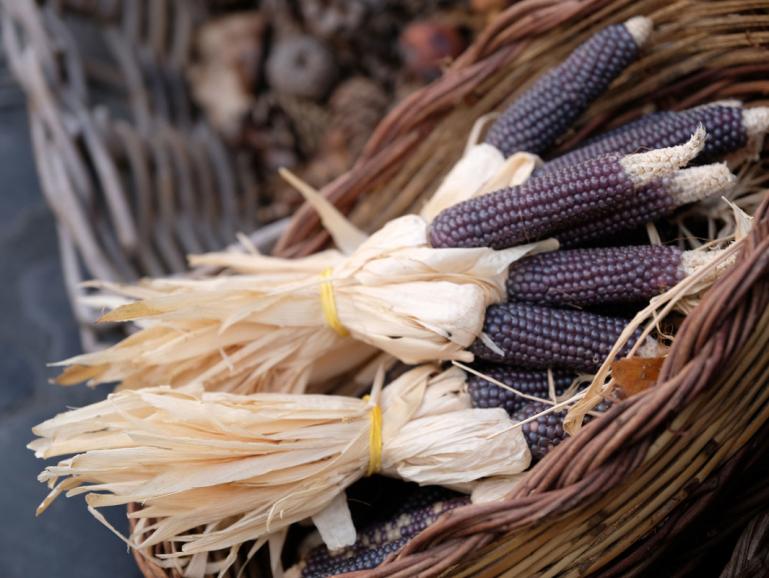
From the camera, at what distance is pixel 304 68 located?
7.07 ft

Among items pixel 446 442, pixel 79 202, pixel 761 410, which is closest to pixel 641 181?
pixel 761 410

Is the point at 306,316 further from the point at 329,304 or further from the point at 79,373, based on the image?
the point at 79,373

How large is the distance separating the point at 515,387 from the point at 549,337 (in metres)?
0.10

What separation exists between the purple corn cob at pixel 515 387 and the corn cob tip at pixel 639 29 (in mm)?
533

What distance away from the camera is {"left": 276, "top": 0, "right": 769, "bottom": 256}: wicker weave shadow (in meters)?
1.24

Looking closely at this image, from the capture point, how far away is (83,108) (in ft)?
5.80

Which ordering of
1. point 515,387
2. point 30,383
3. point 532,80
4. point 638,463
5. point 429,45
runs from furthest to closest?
point 429,45
point 30,383
point 532,80
point 515,387
point 638,463

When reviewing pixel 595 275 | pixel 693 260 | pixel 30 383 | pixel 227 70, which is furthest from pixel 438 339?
pixel 227 70

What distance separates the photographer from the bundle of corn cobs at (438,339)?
1.06 metres

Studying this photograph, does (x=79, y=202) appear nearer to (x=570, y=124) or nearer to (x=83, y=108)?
(x=83, y=108)

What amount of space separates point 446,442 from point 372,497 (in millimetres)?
242

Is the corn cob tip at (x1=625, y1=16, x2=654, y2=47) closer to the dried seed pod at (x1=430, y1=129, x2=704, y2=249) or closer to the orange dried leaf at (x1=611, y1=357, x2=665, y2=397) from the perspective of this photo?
the dried seed pod at (x1=430, y1=129, x2=704, y2=249)

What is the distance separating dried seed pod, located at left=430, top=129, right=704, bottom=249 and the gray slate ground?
0.80 metres

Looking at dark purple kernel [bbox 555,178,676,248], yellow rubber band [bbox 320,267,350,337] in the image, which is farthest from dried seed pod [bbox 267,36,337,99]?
dark purple kernel [bbox 555,178,676,248]
